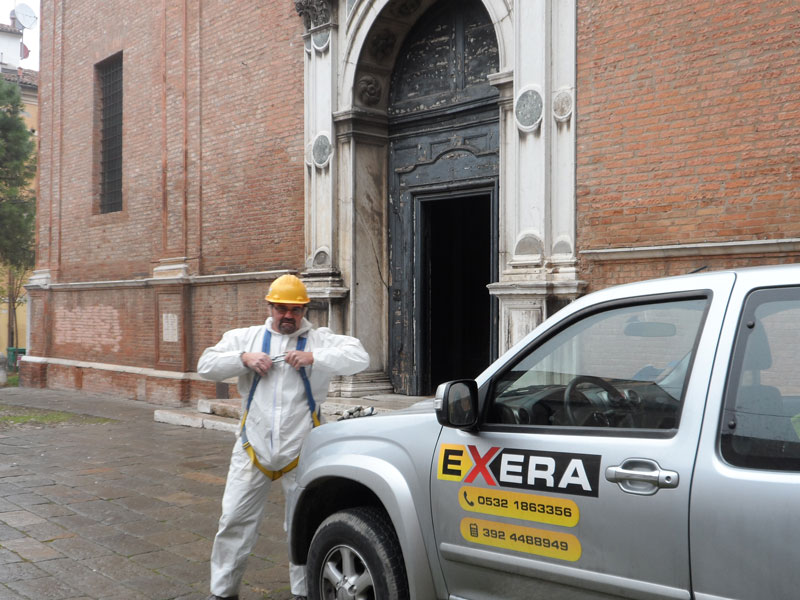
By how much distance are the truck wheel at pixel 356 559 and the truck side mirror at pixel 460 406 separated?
70 cm

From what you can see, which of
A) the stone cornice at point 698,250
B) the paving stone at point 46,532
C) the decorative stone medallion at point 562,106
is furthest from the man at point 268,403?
the decorative stone medallion at point 562,106

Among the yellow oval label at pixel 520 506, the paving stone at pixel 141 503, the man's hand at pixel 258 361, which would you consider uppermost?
the man's hand at pixel 258 361

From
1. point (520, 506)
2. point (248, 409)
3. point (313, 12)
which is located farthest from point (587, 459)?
point (313, 12)

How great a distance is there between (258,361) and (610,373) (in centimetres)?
214

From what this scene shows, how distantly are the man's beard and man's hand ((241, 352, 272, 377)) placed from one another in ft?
0.68

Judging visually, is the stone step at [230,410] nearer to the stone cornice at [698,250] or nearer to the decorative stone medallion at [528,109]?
the stone cornice at [698,250]

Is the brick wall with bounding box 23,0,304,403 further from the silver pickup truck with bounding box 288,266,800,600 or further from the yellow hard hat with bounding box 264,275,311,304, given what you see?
the silver pickup truck with bounding box 288,266,800,600

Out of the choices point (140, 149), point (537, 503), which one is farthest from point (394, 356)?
point (537, 503)

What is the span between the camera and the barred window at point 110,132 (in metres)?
16.6

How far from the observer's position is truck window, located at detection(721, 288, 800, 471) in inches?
90.0

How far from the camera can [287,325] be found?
4566 millimetres

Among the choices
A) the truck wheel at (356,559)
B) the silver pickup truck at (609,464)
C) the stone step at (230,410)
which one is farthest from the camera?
the stone step at (230,410)

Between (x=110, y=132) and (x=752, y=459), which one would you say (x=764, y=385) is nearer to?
(x=752, y=459)

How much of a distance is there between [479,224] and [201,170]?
4960 mm
